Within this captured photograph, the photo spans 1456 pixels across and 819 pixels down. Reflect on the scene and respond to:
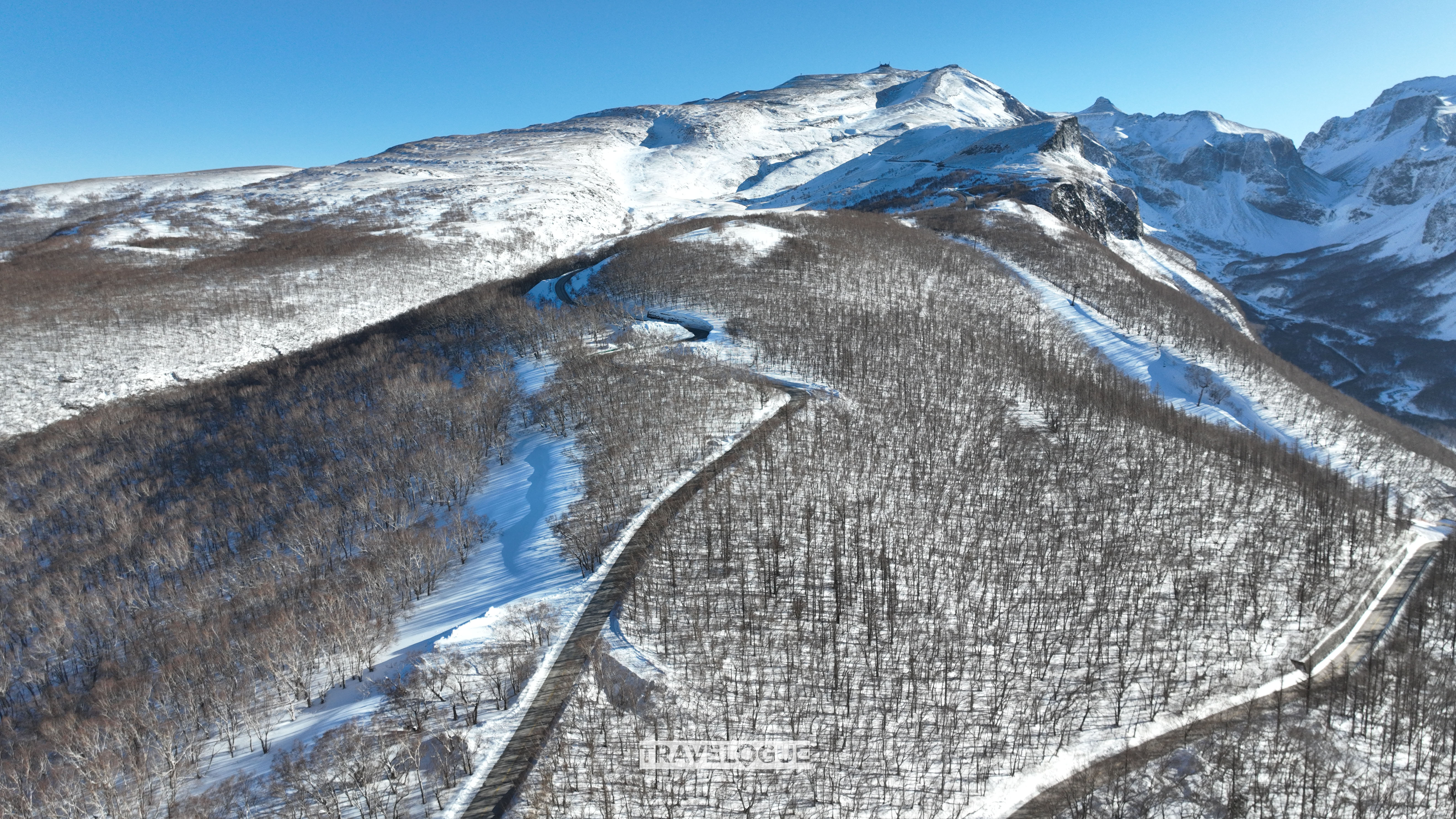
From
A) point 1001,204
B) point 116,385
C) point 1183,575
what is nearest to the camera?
point 1183,575

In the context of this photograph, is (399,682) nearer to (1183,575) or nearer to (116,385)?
(1183,575)

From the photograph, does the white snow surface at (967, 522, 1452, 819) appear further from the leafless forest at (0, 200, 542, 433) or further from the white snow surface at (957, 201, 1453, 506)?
the leafless forest at (0, 200, 542, 433)

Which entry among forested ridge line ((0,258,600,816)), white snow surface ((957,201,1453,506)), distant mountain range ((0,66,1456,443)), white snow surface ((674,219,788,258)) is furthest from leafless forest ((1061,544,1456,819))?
distant mountain range ((0,66,1456,443))

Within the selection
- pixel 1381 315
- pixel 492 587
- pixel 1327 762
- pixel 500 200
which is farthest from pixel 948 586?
pixel 1381 315

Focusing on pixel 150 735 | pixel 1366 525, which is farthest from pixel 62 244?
pixel 1366 525

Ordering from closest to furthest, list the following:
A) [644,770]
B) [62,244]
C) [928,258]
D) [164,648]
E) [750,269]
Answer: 1. [644,770]
2. [164,648]
3. [750,269]
4. [928,258]
5. [62,244]

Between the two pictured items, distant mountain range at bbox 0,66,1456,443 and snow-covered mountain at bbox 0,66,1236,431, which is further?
Result: distant mountain range at bbox 0,66,1456,443
